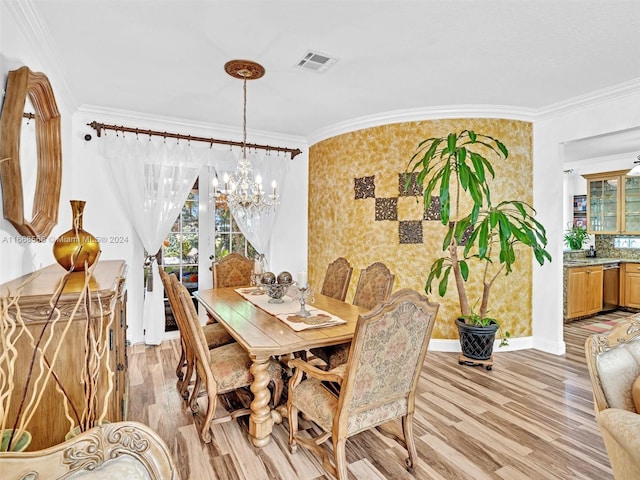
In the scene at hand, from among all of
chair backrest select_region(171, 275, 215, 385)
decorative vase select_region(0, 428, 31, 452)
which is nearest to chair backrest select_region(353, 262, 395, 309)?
chair backrest select_region(171, 275, 215, 385)

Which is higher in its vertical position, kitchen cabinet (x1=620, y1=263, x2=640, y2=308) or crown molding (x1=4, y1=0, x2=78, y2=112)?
crown molding (x1=4, y1=0, x2=78, y2=112)

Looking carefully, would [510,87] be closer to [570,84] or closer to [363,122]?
[570,84]

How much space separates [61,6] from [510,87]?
3517 mm

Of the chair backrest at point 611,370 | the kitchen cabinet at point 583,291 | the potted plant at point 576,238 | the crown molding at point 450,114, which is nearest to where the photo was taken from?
the chair backrest at point 611,370

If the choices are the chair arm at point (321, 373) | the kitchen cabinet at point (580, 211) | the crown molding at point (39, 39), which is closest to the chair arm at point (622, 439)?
the chair arm at point (321, 373)

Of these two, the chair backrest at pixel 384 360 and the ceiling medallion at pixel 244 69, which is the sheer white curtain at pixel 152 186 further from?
the chair backrest at pixel 384 360

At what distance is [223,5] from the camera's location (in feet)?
6.83

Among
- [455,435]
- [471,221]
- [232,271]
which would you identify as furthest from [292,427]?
[471,221]

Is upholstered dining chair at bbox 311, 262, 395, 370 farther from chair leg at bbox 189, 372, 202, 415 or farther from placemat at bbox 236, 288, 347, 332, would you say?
chair leg at bbox 189, 372, 202, 415

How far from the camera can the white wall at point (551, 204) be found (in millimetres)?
3699

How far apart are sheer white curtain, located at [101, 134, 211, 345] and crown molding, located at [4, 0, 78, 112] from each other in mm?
809

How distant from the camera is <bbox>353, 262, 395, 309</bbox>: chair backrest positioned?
2.84m

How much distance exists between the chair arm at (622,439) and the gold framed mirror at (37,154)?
2.71 m

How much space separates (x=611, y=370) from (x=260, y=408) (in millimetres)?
1806
